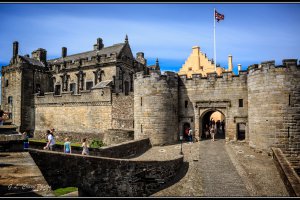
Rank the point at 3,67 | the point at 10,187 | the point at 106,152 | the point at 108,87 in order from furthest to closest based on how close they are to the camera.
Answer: the point at 3,67
the point at 108,87
the point at 106,152
the point at 10,187

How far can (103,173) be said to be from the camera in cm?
1086

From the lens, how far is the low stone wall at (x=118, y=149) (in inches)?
566

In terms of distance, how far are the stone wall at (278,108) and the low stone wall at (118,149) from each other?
29.2 ft

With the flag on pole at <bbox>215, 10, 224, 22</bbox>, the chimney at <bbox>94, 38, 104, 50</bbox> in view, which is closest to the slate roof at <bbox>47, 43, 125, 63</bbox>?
the chimney at <bbox>94, 38, 104, 50</bbox>

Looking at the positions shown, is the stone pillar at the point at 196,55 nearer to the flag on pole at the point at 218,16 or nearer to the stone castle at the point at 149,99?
the stone castle at the point at 149,99

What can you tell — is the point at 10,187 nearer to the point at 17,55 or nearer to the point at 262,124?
the point at 262,124

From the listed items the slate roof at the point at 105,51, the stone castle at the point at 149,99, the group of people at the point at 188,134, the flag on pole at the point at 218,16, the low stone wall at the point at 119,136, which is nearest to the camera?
the stone castle at the point at 149,99

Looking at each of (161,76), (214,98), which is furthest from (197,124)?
(161,76)

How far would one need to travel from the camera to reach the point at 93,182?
34.6ft

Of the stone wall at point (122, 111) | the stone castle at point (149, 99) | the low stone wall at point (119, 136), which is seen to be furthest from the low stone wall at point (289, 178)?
the stone wall at point (122, 111)

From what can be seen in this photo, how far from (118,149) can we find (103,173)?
4.81 meters

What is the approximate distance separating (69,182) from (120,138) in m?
12.4

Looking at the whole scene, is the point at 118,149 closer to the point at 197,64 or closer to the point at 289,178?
the point at 289,178

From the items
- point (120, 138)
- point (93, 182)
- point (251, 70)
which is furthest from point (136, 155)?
point (251, 70)
